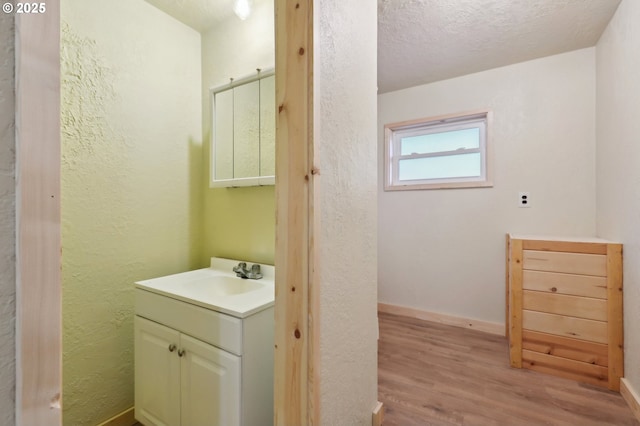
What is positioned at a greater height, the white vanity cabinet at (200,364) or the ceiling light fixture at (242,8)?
the ceiling light fixture at (242,8)

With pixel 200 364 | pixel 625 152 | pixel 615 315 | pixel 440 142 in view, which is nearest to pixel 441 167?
pixel 440 142

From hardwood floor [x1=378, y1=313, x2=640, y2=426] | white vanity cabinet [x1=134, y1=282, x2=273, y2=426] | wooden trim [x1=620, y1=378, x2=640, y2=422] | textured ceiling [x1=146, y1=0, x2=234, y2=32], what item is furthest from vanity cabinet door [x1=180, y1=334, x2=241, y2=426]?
wooden trim [x1=620, y1=378, x2=640, y2=422]

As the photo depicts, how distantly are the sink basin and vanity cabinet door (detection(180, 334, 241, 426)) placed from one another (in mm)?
312

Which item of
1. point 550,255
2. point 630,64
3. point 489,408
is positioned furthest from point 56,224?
point 630,64

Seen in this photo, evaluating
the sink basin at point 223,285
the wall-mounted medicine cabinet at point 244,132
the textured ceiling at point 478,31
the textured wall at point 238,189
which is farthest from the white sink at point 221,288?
the textured ceiling at point 478,31

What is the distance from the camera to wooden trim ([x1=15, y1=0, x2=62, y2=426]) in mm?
347

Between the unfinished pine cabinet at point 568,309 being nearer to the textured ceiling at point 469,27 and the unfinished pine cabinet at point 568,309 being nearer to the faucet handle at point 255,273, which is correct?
the textured ceiling at point 469,27

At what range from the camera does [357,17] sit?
47.0 inches

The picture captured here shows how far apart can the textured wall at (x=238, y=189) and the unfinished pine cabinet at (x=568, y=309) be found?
1.72 meters

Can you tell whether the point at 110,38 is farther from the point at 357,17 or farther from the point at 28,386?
the point at 28,386

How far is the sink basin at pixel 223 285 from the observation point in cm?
149

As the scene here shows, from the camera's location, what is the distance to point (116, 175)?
1.55 metres

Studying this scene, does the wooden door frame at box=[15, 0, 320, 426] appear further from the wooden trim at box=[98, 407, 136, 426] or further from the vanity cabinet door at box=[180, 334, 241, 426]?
the wooden trim at box=[98, 407, 136, 426]

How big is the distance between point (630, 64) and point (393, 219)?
1.93m
